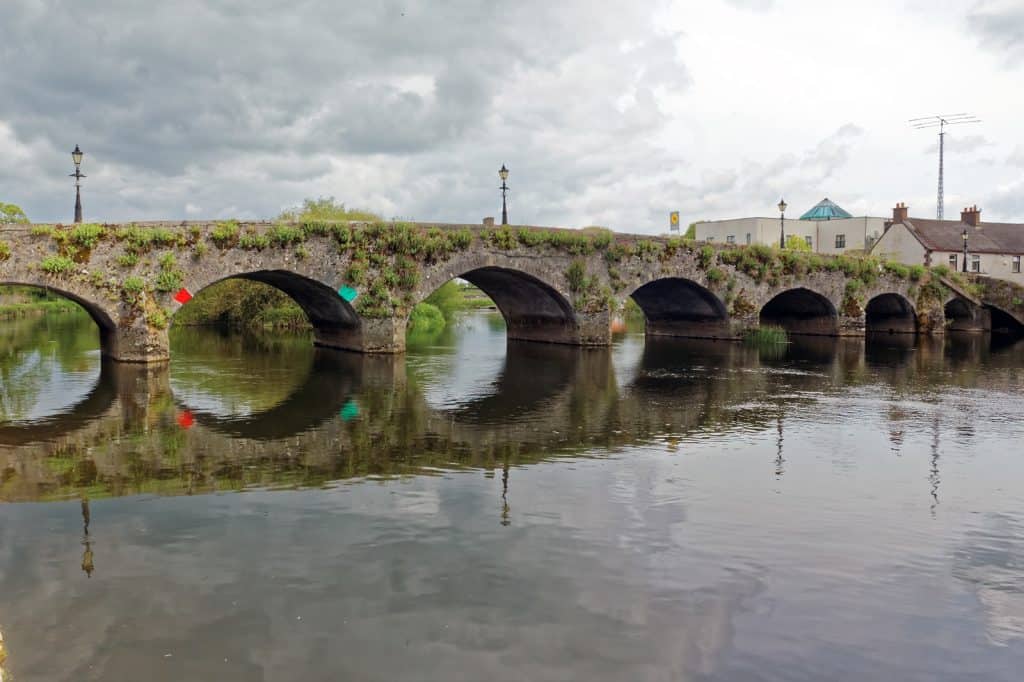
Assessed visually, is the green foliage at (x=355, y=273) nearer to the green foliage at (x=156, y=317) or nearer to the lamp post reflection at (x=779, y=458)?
the green foliage at (x=156, y=317)

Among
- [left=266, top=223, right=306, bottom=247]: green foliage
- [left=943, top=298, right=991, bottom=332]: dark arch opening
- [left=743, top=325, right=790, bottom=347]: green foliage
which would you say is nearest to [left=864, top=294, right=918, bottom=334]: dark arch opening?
[left=943, top=298, right=991, bottom=332]: dark arch opening

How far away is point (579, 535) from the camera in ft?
32.2

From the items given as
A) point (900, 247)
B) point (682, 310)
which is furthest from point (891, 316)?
point (900, 247)

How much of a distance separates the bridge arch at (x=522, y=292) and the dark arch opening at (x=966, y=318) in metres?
31.5

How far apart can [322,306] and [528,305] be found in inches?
447

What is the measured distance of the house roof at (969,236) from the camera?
232 ft

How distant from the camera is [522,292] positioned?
1583 inches

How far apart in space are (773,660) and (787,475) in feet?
22.0

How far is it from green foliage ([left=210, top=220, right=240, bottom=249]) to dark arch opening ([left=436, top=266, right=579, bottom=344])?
386 inches

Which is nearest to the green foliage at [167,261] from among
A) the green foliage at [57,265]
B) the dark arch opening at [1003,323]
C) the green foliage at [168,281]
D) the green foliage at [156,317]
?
the green foliage at [168,281]

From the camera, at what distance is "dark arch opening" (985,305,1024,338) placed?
5625cm

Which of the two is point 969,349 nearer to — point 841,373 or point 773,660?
point 841,373

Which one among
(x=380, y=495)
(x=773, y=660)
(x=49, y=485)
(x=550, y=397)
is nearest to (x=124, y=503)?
(x=49, y=485)

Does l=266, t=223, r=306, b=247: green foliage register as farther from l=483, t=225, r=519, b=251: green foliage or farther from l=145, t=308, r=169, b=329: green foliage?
l=483, t=225, r=519, b=251: green foliage
